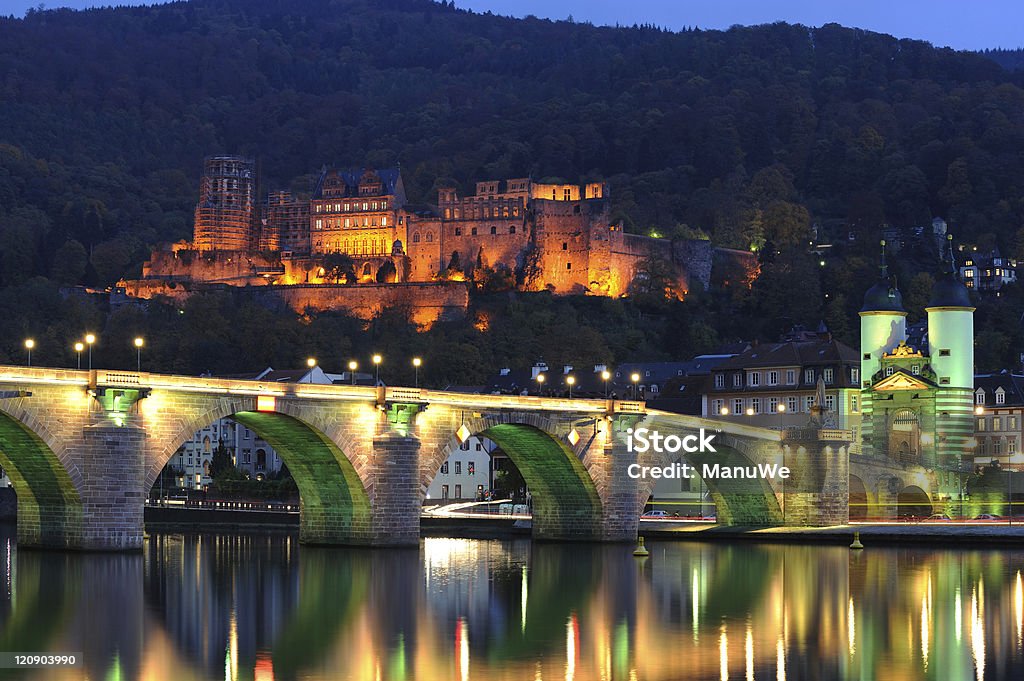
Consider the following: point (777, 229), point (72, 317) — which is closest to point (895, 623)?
point (72, 317)

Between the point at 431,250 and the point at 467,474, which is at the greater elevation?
the point at 431,250

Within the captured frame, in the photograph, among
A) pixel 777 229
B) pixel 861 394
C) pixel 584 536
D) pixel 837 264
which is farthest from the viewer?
pixel 777 229

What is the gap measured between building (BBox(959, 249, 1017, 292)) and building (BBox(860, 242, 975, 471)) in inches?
2627

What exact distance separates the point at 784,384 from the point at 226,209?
88.5 m

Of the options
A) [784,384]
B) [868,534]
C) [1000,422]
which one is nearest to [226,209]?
[784,384]

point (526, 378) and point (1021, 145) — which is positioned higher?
point (1021, 145)

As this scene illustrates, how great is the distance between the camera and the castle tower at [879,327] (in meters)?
89.8

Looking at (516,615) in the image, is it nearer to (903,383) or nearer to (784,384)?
(903,383)

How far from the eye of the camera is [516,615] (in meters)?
44.8

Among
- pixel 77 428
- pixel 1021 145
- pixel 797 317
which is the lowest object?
pixel 77 428

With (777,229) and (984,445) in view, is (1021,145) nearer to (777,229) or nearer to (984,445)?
(777,229)

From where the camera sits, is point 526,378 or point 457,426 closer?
point 457,426

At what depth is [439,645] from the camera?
38906 millimetres

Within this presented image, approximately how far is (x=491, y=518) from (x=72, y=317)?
7911 cm
